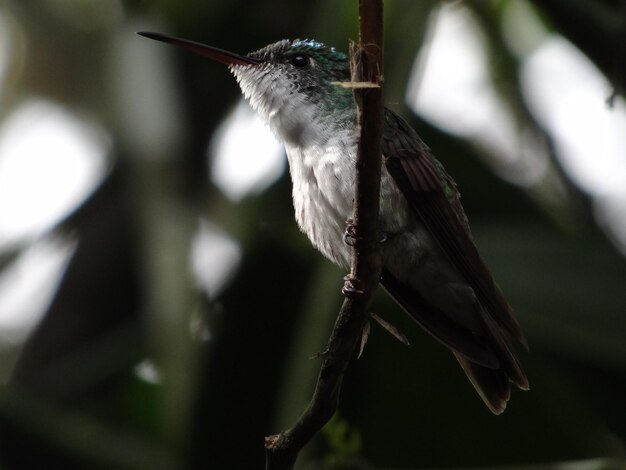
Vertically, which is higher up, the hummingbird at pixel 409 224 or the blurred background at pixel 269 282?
the hummingbird at pixel 409 224

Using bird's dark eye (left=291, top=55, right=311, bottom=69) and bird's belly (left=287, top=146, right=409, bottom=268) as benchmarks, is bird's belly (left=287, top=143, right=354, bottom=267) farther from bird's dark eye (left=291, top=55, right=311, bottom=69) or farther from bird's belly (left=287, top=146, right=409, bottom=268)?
bird's dark eye (left=291, top=55, right=311, bottom=69)

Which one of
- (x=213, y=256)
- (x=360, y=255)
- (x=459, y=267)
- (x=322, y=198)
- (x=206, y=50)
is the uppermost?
(x=360, y=255)

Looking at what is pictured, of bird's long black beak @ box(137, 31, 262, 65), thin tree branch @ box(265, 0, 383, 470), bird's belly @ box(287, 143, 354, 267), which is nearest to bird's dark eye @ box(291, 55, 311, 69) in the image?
bird's long black beak @ box(137, 31, 262, 65)

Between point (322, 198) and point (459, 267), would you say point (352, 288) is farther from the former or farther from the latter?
point (459, 267)

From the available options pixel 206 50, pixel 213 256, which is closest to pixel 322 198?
pixel 206 50

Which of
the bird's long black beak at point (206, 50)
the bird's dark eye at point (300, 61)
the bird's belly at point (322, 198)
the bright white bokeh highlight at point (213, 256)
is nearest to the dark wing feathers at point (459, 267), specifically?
the bird's belly at point (322, 198)

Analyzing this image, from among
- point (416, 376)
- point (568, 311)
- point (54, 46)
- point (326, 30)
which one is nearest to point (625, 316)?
point (568, 311)

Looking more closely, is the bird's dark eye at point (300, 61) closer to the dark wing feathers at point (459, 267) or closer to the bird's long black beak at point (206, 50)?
the bird's long black beak at point (206, 50)
